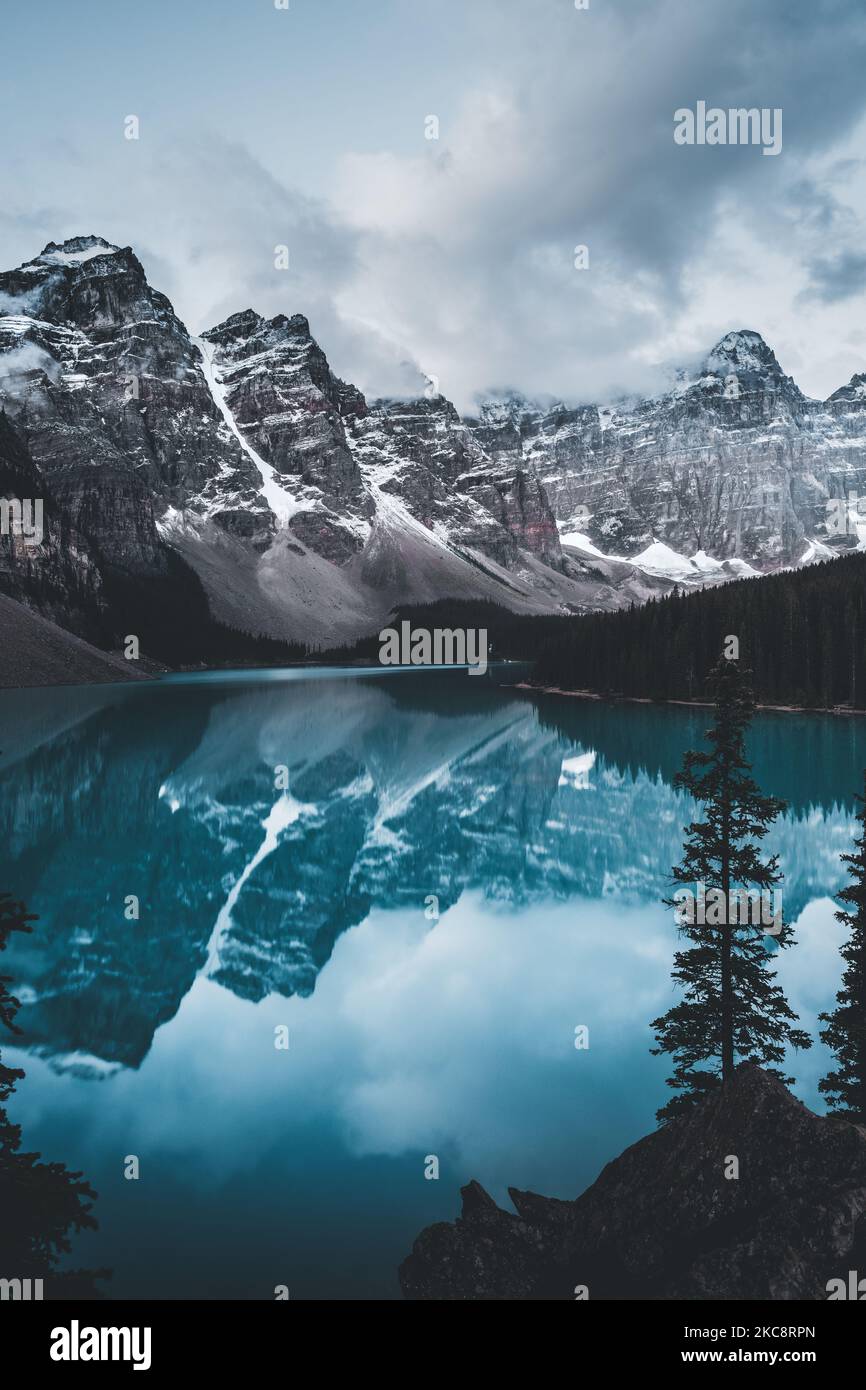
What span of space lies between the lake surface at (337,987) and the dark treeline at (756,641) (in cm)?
4040

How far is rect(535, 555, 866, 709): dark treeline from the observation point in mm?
89938

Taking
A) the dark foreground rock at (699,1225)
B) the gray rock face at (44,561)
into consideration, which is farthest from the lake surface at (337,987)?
the gray rock face at (44,561)

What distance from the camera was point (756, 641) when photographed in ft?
310

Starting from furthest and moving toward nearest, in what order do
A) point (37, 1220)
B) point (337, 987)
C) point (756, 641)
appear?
point (756, 641)
point (337, 987)
point (37, 1220)

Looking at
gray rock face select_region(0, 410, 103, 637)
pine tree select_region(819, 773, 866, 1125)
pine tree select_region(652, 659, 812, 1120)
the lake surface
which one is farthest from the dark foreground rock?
gray rock face select_region(0, 410, 103, 637)

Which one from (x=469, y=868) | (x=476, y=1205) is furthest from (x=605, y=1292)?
(x=469, y=868)

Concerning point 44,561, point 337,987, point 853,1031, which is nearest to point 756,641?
point 337,987

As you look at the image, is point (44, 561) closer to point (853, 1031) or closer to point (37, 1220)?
point (37, 1220)

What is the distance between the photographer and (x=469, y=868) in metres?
33.8

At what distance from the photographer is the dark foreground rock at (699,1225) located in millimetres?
8516

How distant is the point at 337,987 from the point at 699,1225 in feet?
45.7

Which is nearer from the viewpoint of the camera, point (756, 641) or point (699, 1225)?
point (699, 1225)

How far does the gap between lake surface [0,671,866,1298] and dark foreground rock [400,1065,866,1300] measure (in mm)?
1355
